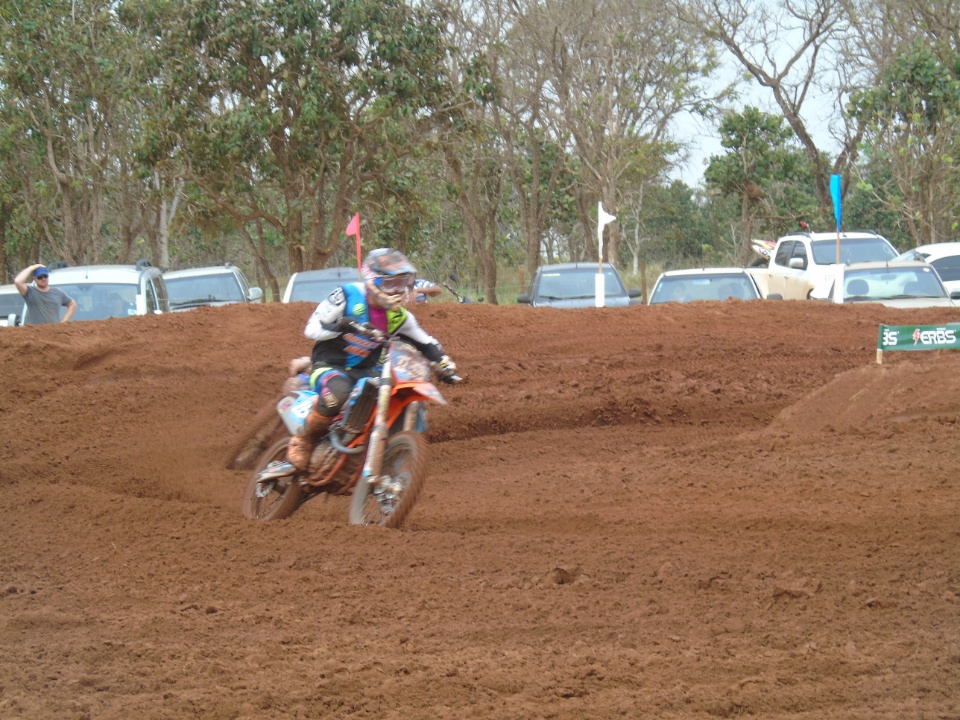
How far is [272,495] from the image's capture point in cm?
767

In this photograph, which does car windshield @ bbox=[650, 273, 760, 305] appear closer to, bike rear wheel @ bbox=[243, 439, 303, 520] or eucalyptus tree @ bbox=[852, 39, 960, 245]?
bike rear wheel @ bbox=[243, 439, 303, 520]

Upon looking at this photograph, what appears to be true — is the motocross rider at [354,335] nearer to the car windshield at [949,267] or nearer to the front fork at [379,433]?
the front fork at [379,433]

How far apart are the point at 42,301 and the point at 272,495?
25.6ft

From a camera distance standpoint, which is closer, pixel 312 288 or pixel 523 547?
pixel 523 547

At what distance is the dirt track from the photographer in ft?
14.2

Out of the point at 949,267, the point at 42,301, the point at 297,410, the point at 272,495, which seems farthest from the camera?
the point at 949,267

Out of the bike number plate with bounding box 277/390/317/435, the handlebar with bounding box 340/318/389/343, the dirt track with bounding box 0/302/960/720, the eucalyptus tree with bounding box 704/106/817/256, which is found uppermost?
the eucalyptus tree with bounding box 704/106/817/256

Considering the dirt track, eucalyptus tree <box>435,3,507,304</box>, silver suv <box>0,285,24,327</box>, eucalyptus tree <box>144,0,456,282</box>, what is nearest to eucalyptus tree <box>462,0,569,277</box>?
eucalyptus tree <box>435,3,507,304</box>

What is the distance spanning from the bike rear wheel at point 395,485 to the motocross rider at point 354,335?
62cm

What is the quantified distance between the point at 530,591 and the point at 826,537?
189 cm

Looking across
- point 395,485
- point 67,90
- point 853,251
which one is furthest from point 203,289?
point 67,90

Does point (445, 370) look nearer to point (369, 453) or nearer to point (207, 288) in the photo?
point (369, 453)

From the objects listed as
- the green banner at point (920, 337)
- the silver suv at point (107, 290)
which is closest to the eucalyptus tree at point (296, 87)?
the silver suv at point (107, 290)

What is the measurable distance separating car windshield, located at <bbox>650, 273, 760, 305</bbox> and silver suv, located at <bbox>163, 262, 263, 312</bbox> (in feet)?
21.8
